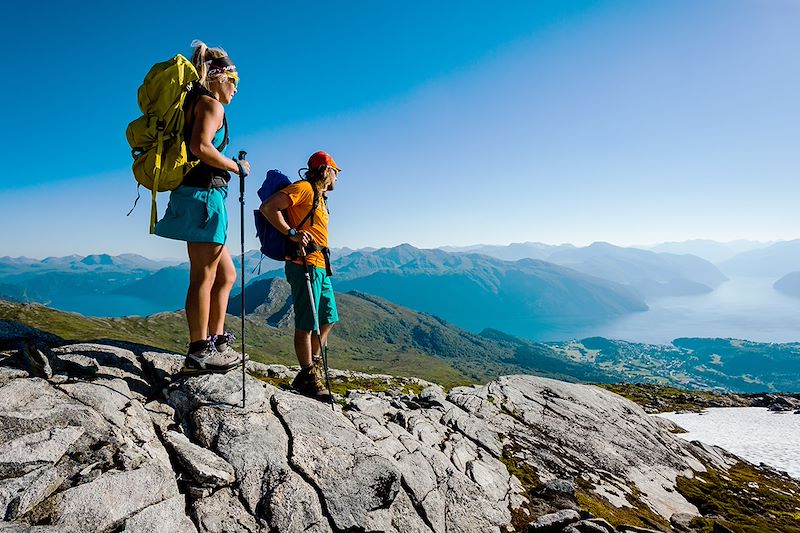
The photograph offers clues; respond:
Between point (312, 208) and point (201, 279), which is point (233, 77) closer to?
point (312, 208)

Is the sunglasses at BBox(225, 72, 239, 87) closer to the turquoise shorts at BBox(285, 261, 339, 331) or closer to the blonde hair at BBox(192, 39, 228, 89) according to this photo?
the blonde hair at BBox(192, 39, 228, 89)

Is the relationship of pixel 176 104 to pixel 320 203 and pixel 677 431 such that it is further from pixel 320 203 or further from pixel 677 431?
pixel 677 431

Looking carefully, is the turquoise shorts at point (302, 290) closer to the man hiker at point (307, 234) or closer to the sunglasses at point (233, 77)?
the man hiker at point (307, 234)

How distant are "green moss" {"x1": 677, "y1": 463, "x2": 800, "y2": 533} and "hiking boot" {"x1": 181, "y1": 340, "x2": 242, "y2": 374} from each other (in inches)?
606

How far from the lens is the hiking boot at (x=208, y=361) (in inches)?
335

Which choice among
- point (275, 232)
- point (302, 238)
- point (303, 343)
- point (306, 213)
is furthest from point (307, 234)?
point (303, 343)

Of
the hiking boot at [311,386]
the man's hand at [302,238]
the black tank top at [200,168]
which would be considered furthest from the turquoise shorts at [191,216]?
the hiking boot at [311,386]

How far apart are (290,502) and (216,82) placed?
26.7ft

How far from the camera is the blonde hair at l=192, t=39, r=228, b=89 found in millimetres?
7645

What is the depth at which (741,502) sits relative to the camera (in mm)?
16906

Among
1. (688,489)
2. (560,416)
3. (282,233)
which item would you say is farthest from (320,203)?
(688,489)

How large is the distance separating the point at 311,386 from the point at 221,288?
3.67 meters

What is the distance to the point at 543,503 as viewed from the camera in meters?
10.5

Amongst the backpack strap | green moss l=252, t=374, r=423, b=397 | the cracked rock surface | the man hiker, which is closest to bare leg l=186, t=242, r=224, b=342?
the cracked rock surface
